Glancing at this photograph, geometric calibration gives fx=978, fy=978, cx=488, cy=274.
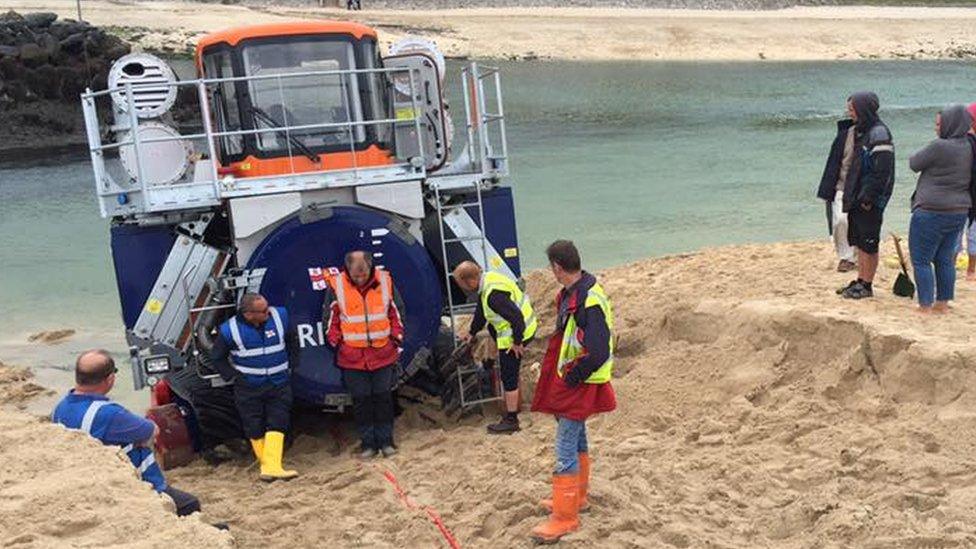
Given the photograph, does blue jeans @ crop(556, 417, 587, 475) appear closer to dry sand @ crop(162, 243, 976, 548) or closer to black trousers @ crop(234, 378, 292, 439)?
dry sand @ crop(162, 243, 976, 548)

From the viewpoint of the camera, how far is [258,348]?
287 inches

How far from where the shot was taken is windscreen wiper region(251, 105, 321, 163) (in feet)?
27.6

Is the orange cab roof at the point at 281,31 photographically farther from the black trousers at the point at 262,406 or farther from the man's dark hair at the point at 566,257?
the man's dark hair at the point at 566,257

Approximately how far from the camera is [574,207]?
2014 centimetres

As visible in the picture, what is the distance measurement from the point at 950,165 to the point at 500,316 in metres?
3.51

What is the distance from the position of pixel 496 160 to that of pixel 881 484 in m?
4.54

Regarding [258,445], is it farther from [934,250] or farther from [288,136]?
[934,250]

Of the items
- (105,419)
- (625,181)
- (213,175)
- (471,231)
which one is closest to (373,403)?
(471,231)

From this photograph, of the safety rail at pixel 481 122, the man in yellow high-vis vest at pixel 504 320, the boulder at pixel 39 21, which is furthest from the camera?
the boulder at pixel 39 21

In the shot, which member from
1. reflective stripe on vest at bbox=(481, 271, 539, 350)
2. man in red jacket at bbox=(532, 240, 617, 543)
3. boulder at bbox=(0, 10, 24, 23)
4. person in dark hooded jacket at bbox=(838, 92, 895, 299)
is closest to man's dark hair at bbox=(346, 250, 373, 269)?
reflective stripe on vest at bbox=(481, 271, 539, 350)

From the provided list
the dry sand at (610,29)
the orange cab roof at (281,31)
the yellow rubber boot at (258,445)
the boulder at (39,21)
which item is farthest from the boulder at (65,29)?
the yellow rubber boot at (258,445)

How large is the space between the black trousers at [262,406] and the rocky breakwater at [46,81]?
27.1 m

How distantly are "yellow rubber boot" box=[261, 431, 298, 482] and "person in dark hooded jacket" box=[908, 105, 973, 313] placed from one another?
4961mm

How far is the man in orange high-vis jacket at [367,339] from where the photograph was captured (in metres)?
7.33
